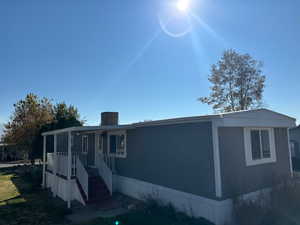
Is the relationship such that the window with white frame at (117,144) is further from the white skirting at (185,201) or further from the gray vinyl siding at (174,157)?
the white skirting at (185,201)

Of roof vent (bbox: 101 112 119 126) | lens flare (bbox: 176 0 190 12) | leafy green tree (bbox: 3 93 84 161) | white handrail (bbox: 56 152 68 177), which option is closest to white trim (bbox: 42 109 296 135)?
white handrail (bbox: 56 152 68 177)

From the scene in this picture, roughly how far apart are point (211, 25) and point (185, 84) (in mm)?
4727

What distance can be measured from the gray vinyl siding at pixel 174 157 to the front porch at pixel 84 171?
3.95ft

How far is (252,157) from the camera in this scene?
19.7 feet

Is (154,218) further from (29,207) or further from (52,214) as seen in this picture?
(29,207)

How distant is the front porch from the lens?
24.5 ft

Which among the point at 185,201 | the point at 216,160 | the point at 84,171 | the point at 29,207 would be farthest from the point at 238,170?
the point at 29,207

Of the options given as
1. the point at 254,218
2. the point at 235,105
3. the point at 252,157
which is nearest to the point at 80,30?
the point at 252,157

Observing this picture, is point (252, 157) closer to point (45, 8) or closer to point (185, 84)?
point (185, 84)

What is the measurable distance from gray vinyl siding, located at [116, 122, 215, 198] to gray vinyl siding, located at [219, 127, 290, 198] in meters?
0.41

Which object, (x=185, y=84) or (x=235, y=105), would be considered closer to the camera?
(x=185, y=84)

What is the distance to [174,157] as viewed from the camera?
635 cm

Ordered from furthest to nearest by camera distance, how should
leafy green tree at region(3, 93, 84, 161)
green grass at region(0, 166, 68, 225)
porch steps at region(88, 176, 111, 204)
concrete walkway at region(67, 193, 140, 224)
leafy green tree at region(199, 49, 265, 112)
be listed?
1. leafy green tree at region(199, 49, 265, 112)
2. leafy green tree at region(3, 93, 84, 161)
3. porch steps at region(88, 176, 111, 204)
4. concrete walkway at region(67, 193, 140, 224)
5. green grass at region(0, 166, 68, 225)

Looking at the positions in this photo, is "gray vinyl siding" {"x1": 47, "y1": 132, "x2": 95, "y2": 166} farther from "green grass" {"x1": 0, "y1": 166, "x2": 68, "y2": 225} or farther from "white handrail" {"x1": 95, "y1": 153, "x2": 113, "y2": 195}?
"green grass" {"x1": 0, "y1": 166, "x2": 68, "y2": 225}
